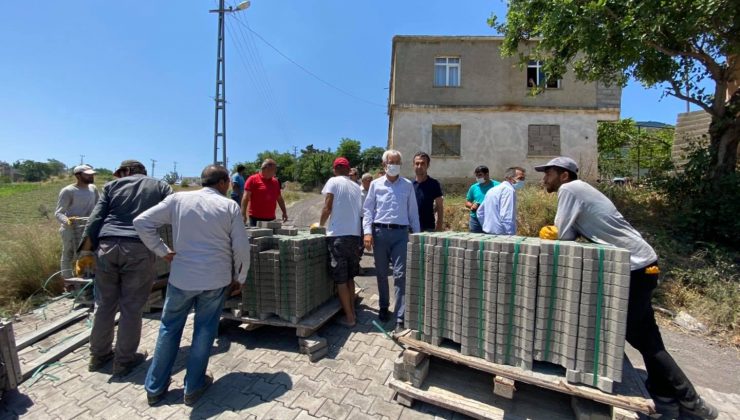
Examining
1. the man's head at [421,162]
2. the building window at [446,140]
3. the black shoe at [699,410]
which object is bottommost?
the black shoe at [699,410]

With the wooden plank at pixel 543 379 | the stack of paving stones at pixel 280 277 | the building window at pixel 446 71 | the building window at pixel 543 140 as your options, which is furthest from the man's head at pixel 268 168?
the building window at pixel 543 140

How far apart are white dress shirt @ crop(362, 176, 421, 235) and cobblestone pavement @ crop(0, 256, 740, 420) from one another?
134 cm

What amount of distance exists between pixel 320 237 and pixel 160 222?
1.67 m

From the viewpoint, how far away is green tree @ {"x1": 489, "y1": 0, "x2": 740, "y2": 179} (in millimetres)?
5984

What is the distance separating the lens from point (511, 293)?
8.18ft

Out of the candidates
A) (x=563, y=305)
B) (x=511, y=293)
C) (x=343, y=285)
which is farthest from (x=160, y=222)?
(x=563, y=305)

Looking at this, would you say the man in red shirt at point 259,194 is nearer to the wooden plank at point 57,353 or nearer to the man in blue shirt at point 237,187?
the man in blue shirt at point 237,187

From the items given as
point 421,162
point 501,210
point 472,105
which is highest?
point 472,105

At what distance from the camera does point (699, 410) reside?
262cm

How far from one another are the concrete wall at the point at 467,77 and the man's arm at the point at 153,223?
533 inches

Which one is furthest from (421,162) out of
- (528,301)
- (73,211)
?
(73,211)

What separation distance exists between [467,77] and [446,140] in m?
2.90

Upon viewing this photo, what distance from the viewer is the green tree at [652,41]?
598 cm

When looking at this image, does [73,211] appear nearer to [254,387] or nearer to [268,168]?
[268,168]
